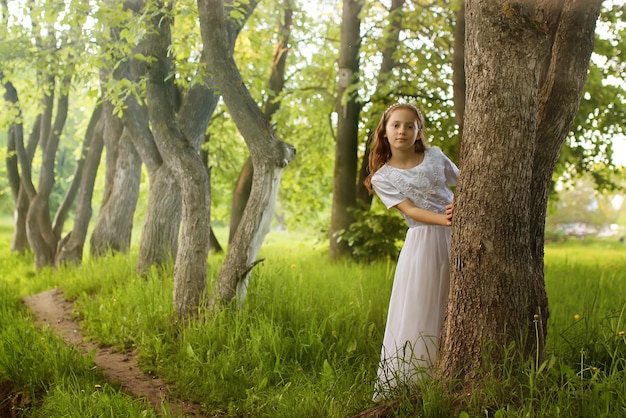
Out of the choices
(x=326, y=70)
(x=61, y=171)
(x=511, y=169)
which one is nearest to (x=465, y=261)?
(x=511, y=169)

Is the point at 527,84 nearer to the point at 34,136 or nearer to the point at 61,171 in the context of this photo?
the point at 34,136

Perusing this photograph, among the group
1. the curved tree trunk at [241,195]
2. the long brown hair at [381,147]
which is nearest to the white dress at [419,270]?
the long brown hair at [381,147]

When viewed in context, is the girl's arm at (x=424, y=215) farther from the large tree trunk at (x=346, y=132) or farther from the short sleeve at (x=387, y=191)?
the large tree trunk at (x=346, y=132)

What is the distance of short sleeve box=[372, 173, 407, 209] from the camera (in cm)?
405

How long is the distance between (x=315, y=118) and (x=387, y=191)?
27.8 feet

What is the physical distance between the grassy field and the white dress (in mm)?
411

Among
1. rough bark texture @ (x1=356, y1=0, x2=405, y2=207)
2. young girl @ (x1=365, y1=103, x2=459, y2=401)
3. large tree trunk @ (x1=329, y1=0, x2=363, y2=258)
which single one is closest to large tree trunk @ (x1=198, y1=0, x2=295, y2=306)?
young girl @ (x1=365, y1=103, x2=459, y2=401)

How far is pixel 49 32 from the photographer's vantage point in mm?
11219

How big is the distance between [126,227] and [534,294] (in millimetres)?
8267

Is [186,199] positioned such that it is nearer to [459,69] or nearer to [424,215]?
[424,215]

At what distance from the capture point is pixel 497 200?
325 centimetres

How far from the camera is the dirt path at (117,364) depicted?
452cm

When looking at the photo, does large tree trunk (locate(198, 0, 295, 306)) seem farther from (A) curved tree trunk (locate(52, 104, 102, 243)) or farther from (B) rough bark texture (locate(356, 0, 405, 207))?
(A) curved tree trunk (locate(52, 104, 102, 243))

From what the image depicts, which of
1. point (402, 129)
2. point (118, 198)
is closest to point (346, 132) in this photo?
point (118, 198)
